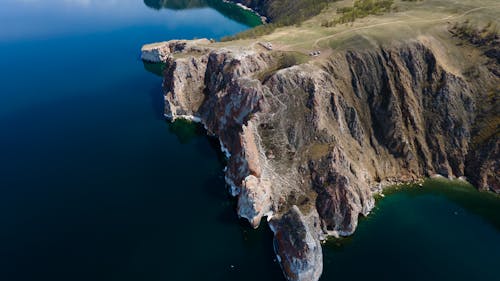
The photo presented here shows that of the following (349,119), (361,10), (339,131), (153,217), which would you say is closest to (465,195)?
(349,119)

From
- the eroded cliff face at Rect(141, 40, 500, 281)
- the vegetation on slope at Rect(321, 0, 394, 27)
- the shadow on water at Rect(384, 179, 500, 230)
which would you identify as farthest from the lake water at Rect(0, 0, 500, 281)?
the vegetation on slope at Rect(321, 0, 394, 27)

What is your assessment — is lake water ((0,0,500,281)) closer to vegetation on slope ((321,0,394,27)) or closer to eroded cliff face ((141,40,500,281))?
eroded cliff face ((141,40,500,281))

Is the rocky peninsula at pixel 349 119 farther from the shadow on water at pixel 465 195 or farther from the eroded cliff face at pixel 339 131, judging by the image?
the shadow on water at pixel 465 195

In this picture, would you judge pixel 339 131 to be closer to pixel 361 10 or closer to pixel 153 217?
pixel 153 217

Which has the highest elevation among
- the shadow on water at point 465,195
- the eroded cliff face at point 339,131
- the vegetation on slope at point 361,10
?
the vegetation on slope at point 361,10

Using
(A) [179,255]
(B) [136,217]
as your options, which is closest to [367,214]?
(A) [179,255]

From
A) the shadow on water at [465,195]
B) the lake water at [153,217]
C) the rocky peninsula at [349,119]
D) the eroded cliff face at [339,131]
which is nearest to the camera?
the lake water at [153,217]

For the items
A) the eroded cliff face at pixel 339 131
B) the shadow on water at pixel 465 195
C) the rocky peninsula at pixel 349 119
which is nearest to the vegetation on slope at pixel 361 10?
the rocky peninsula at pixel 349 119
